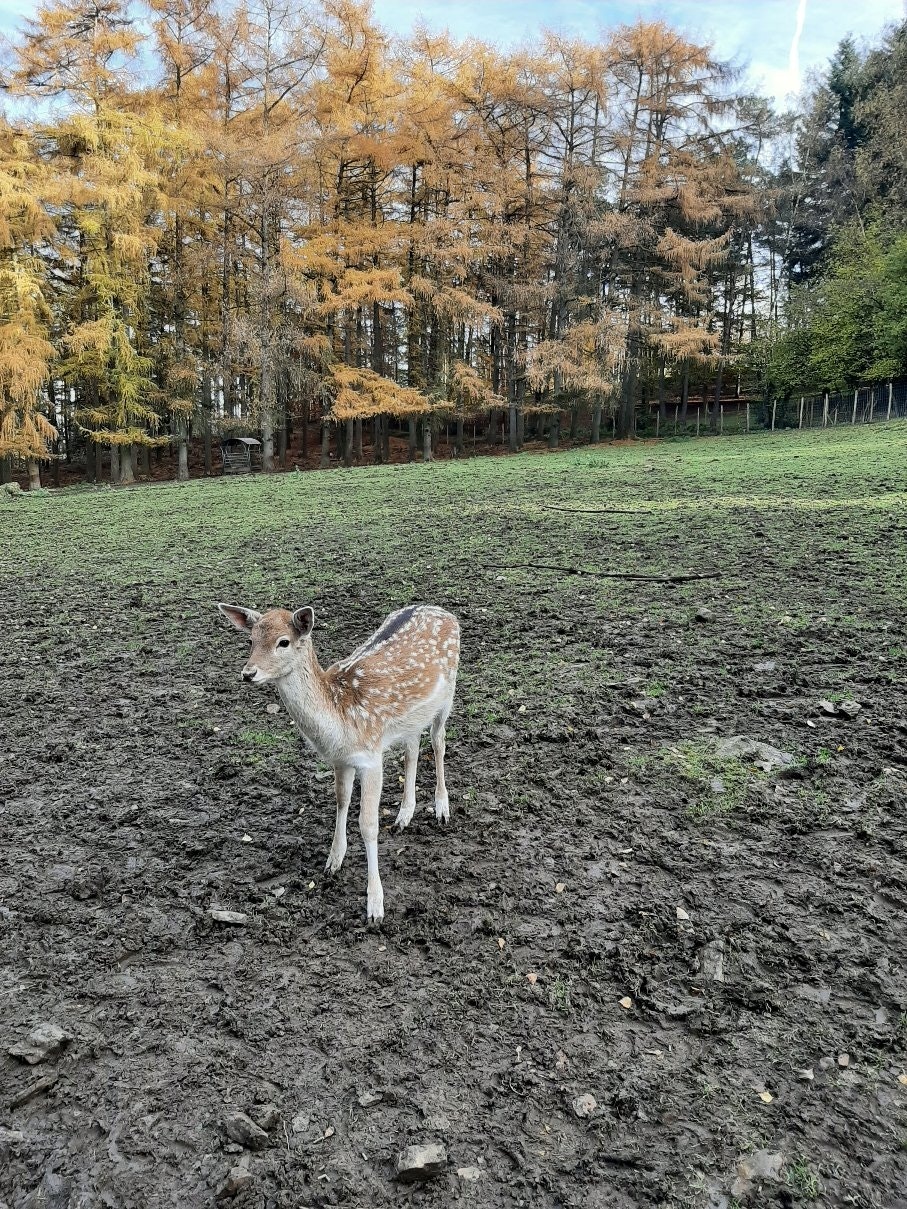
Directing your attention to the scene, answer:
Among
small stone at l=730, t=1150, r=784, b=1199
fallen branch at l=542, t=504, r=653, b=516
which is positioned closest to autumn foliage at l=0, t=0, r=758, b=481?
fallen branch at l=542, t=504, r=653, b=516

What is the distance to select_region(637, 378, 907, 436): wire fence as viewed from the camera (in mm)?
28984

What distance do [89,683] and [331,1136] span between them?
148 inches

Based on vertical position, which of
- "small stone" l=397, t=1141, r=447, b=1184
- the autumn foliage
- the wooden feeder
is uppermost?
the autumn foliage

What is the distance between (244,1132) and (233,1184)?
0.40 feet

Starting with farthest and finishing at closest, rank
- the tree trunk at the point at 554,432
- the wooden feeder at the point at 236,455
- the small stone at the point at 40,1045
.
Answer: the tree trunk at the point at 554,432 < the wooden feeder at the point at 236,455 < the small stone at the point at 40,1045

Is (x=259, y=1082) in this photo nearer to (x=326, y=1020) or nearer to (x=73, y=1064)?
(x=326, y=1020)

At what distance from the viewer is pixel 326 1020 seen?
2189 mm

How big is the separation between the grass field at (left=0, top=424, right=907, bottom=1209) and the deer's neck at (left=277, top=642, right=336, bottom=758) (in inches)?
22.2

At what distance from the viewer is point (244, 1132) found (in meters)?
1.83

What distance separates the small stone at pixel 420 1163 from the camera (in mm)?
1718

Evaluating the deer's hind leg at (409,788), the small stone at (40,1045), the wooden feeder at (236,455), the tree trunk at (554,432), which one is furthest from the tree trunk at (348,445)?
the small stone at (40,1045)

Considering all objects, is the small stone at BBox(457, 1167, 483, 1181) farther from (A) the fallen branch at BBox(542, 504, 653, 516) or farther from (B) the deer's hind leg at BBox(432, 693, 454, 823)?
(A) the fallen branch at BBox(542, 504, 653, 516)

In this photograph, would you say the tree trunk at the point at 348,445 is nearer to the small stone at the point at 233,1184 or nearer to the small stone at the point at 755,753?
the small stone at the point at 755,753

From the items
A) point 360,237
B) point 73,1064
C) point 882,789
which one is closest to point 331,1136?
point 73,1064
